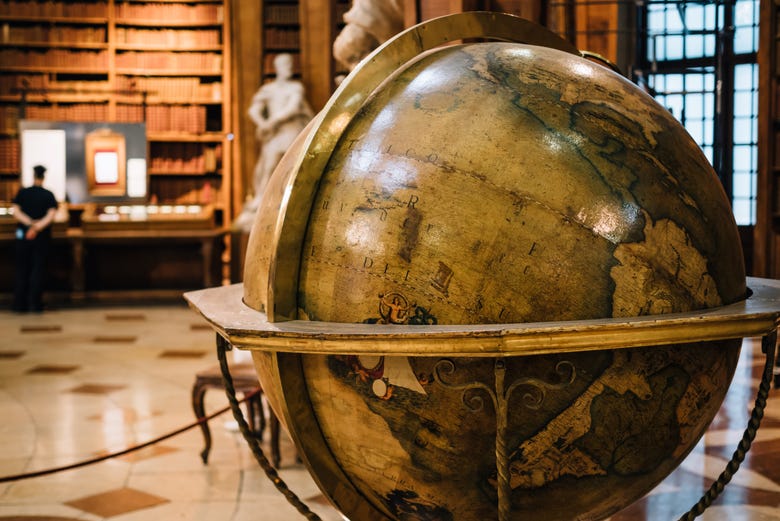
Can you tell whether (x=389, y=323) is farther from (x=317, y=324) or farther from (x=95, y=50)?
(x=95, y=50)

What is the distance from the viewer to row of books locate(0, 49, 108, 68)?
11.6 metres

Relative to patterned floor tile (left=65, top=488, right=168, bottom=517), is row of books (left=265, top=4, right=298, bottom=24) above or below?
above

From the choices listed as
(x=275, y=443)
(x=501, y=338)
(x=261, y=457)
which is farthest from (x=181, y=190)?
(x=501, y=338)

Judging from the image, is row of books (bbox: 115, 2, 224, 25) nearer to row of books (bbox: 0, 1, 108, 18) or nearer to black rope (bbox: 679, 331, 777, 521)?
row of books (bbox: 0, 1, 108, 18)

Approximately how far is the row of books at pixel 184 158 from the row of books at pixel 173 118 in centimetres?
23

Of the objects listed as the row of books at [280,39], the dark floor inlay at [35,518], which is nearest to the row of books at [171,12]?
the row of books at [280,39]

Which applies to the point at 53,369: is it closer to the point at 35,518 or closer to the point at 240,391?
the point at 240,391

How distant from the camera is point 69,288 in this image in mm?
10297

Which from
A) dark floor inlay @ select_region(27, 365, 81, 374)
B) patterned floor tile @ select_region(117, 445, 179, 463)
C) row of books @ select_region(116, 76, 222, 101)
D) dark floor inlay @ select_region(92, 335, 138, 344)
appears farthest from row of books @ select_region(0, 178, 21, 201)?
patterned floor tile @ select_region(117, 445, 179, 463)

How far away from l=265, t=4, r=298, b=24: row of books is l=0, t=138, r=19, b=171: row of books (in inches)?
133

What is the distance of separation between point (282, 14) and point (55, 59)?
2788 mm

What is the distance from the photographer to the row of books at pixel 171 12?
11.7 metres

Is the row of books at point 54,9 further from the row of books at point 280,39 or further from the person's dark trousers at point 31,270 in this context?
the person's dark trousers at point 31,270

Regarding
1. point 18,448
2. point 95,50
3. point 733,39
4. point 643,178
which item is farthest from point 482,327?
point 95,50
